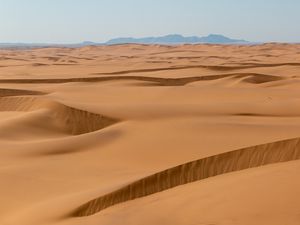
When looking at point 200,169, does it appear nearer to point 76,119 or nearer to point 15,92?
point 76,119

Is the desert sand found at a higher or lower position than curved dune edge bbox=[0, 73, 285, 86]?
higher

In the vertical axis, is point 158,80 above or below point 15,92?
below

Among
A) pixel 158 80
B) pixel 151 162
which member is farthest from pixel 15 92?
pixel 151 162

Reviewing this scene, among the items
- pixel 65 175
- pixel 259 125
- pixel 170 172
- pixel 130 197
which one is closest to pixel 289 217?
pixel 130 197

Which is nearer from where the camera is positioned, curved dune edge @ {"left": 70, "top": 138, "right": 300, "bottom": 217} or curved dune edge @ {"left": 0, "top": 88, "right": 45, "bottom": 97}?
curved dune edge @ {"left": 70, "top": 138, "right": 300, "bottom": 217}

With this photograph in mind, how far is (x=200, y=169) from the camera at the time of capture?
512cm

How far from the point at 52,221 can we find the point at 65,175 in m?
1.70

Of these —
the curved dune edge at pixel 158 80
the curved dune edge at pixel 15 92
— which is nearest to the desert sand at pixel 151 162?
the curved dune edge at pixel 15 92

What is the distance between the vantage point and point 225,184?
13.4ft

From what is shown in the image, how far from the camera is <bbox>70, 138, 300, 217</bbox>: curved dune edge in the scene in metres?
4.13

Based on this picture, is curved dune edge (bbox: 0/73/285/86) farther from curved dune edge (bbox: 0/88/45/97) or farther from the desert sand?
the desert sand

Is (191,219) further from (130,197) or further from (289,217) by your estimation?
(130,197)

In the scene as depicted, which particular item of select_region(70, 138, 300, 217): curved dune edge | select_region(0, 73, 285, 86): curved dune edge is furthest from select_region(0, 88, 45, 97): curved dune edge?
select_region(70, 138, 300, 217): curved dune edge

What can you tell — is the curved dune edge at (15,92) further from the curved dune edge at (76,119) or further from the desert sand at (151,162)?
the curved dune edge at (76,119)
